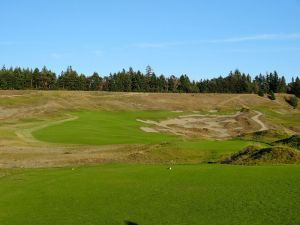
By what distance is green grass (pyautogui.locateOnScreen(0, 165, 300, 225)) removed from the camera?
17.8 meters

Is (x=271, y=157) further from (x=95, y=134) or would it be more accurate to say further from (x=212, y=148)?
(x=95, y=134)

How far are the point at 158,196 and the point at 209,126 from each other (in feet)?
249

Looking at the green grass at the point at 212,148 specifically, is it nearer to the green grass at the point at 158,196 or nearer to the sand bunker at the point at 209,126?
the green grass at the point at 158,196

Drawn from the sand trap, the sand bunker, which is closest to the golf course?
the sand trap

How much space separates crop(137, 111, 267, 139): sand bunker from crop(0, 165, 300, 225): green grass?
5418cm

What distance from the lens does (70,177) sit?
90.0ft

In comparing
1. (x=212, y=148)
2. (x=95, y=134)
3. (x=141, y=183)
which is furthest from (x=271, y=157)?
(x=95, y=134)

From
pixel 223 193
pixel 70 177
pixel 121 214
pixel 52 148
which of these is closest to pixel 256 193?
pixel 223 193

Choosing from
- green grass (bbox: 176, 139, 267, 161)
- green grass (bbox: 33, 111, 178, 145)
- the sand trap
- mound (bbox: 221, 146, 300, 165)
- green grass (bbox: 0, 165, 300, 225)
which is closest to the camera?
green grass (bbox: 0, 165, 300, 225)

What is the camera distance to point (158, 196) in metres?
21.2

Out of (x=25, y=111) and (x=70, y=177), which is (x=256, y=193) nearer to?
(x=70, y=177)

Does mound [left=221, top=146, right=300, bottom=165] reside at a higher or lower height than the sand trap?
higher

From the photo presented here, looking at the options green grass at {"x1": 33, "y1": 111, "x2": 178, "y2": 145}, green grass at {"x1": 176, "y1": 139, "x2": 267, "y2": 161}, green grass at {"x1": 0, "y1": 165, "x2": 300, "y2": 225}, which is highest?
green grass at {"x1": 0, "y1": 165, "x2": 300, "y2": 225}

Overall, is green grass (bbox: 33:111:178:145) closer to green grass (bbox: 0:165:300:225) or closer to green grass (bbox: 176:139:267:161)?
green grass (bbox: 176:139:267:161)
